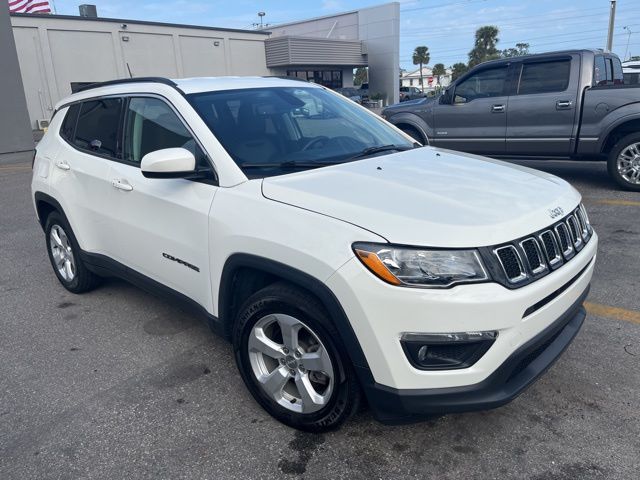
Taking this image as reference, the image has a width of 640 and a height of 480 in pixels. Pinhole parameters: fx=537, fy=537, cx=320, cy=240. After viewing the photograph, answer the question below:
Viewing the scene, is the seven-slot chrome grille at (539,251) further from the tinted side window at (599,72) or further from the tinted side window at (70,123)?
the tinted side window at (599,72)

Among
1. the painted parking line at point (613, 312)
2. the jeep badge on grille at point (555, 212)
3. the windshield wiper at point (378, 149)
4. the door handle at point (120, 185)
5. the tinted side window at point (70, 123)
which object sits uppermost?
the tinted side window at point (70, 123)

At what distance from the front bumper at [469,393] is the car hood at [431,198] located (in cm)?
52

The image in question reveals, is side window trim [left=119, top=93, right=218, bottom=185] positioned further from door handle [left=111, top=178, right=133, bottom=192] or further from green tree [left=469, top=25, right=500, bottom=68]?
green tree [left=469, top=25, right=500, bottom=68]

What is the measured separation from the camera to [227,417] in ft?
9.67

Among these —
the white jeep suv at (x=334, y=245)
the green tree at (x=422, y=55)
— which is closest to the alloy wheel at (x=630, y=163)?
the white jeep suv at (x=334, y=245)

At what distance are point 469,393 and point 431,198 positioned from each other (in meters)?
0.90

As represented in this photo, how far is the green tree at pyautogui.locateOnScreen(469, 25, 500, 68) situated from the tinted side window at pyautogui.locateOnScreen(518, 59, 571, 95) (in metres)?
65.3

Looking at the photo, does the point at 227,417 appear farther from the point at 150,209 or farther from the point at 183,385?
the point at 150,209

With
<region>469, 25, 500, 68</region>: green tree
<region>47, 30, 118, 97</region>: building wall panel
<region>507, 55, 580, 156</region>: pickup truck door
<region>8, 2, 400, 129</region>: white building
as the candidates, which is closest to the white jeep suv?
<region>507, 55, 580, 156</region>: pickup truck door

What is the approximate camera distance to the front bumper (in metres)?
2.25

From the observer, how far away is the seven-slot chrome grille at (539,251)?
90.1 inches

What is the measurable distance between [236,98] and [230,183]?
83 centimetres

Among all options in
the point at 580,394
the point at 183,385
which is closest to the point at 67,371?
the point at 183,385

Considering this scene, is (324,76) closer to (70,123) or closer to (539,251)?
(70,123)
